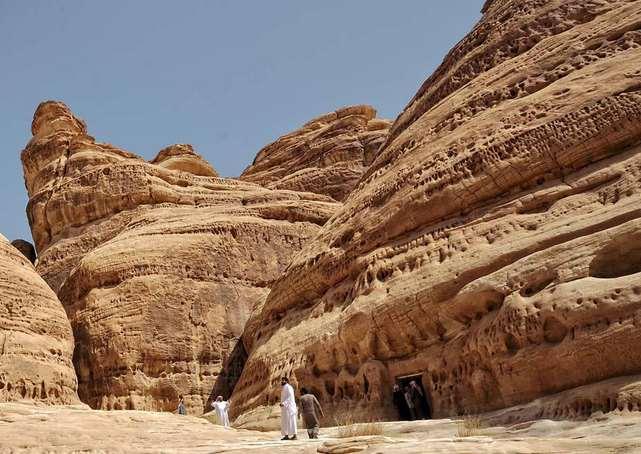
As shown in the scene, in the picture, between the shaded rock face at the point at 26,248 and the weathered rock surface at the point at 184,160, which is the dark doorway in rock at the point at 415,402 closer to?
the shaded rock face at the point at 26,248

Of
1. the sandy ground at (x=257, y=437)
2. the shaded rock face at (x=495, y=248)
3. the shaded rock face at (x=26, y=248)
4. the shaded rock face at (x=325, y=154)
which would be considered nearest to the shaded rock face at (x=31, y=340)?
the shaded rock face at (x=495, y=248)

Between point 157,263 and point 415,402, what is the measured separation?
44.7ft

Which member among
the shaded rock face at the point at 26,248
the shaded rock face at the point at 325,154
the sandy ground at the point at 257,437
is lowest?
the sandy ground at the point at 257,437

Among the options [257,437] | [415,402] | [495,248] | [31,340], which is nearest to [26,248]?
[31,340]

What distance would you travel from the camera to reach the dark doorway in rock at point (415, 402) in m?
14.0

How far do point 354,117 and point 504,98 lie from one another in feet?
91.9

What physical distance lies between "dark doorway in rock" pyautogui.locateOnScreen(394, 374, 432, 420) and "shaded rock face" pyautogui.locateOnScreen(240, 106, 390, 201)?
24.0m

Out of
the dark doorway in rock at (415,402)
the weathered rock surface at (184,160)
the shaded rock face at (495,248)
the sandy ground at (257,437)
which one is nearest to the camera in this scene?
the sandy ground at (257,437)

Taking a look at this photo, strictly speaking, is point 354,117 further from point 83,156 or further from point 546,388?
point 546,388

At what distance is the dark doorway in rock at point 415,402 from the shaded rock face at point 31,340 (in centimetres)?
1000

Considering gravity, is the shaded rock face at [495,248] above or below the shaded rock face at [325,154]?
below

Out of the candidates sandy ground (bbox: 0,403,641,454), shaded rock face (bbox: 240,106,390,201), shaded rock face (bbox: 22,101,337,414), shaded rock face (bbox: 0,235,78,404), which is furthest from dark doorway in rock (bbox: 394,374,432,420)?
shaded rock face (bbox: 240,106,390,201)

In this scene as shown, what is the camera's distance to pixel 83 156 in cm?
3531

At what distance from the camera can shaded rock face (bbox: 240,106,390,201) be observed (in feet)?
130
